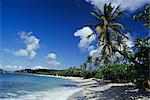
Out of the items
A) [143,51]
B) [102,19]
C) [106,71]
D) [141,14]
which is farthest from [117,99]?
[106,71]

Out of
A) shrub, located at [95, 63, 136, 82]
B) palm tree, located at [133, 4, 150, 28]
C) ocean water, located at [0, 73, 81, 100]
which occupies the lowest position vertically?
ocean water, located at [0, 73, 81, 100]

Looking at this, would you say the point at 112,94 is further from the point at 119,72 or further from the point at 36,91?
the point at 119,72

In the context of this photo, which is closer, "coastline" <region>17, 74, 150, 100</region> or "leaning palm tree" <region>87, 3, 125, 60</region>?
"coastline" <region>17, 74, 150, 100</region>

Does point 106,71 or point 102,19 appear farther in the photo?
point 106,71

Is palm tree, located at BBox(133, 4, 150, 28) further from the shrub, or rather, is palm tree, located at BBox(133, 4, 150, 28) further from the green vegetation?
the shrub

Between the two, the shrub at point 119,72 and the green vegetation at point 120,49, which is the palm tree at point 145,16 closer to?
the green vegetation at point 120,49

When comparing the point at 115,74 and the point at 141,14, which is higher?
the point at 141,14

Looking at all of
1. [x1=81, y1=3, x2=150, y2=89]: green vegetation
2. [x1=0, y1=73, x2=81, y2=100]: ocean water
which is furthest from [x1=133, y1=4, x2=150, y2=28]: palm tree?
[x1=0, y1=73, x2=81, y2=100]: ocean water

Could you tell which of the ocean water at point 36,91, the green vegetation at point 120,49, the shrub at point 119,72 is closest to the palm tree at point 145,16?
the green vegetation at point 120,49

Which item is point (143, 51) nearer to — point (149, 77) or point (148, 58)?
point (148, 58)

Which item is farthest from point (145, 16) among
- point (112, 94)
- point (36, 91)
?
point (36, 91)

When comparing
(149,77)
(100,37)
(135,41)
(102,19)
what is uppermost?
(102,19)

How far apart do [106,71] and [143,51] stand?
606 inches

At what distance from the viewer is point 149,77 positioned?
13.0 metres
